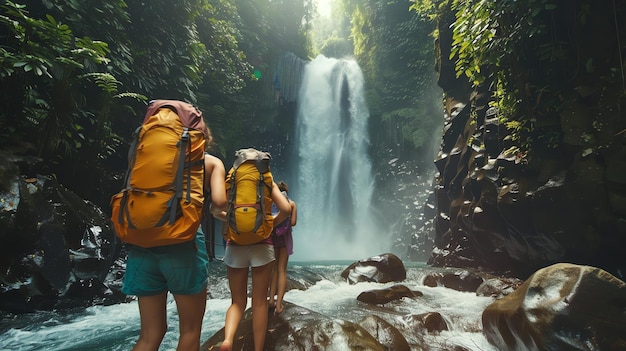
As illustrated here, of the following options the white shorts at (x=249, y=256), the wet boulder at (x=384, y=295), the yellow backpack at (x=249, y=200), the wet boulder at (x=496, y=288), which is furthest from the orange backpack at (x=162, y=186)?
the wet boulder at (x=496, y=288)

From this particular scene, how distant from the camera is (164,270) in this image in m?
1.64

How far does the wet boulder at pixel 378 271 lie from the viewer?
909cm

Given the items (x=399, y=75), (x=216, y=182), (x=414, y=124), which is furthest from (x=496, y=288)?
(x=399, y=75)

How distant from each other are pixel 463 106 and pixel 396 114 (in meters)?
10.8

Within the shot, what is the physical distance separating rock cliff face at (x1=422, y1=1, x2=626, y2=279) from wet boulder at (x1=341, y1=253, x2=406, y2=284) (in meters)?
2.65

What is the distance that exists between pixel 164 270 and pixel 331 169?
23.2 meters

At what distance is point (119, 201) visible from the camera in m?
1.62

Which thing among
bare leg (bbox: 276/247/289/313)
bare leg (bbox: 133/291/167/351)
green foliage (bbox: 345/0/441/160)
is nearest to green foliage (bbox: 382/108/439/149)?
green foliage (bbox: 345/0/441/160)

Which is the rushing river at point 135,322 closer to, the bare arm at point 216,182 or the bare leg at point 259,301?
the bare leg at point 259,301

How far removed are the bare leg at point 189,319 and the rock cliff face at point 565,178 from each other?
7.14m

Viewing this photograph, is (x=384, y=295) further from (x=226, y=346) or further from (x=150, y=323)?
(x=150, y=323)

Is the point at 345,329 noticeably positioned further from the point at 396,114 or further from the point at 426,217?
the point at 396,114

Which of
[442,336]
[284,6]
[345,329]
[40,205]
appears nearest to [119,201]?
[345,329]

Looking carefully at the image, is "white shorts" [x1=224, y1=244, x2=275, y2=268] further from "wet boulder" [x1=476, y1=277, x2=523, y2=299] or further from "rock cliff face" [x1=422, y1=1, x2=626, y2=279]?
"rock cliff face" [x1=422, y1=1, x2=626, y2=279]
